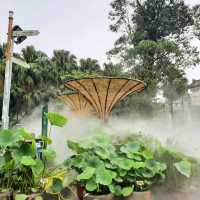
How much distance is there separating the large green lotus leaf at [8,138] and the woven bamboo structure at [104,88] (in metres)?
7.16

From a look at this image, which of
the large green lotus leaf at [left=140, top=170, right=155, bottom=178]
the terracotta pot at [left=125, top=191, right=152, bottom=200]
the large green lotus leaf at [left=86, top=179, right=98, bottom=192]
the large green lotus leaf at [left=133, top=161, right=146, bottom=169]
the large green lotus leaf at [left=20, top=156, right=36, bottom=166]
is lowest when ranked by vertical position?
the terracotta pot at [left=125, top=191, right=152, bottom=200]

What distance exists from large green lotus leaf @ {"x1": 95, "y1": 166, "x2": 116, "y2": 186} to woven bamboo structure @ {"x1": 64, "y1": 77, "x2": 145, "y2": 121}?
706 centimetres

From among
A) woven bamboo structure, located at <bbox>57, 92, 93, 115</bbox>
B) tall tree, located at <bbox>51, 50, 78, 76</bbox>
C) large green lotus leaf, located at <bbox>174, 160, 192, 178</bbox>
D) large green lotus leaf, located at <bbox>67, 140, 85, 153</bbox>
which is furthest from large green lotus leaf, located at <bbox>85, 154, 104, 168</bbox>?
tall tree, located at <bbox>51, 50, 78, 76</bbox>

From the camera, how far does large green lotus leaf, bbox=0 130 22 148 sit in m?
2.17

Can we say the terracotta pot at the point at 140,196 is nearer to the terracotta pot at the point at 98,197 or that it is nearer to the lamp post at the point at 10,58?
the terracotta pot at the point at 98,197

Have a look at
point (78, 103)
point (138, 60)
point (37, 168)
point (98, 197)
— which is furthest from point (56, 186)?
point (138, 60)

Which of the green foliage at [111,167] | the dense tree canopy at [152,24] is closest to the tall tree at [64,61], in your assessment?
the dense tree canopy at [152,24]

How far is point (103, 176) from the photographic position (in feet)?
7.39

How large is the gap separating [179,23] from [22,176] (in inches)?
798

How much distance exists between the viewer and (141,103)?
19250mm

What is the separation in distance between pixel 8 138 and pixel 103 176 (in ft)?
2.46

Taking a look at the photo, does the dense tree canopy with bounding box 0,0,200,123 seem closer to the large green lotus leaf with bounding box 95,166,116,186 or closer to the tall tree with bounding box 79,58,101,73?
the tall tree with bounding box 79,58,101,73

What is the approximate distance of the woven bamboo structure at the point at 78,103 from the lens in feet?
47.6

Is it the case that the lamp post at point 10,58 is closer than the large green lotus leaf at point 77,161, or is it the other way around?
the large green lotus leaf at point 77,161
